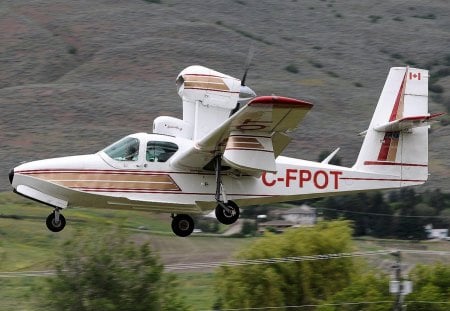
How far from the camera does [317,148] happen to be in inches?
3674

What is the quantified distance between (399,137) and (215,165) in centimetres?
471

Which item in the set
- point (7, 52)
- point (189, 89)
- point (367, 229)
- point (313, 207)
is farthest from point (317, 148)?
point (189, 89)

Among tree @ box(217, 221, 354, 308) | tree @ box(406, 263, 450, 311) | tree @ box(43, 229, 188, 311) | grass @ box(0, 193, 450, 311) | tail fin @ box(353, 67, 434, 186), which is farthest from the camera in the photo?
grass @ box(0, 193, 450, 311)

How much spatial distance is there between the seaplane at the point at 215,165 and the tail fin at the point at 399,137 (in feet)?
0.08

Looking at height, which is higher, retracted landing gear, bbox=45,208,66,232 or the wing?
the wing

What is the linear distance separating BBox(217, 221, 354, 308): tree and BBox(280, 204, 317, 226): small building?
74.7 ft

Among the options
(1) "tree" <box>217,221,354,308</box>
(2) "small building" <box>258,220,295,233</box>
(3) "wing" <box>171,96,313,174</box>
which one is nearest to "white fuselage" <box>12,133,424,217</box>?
(3) "wing" <box>171,96,313,174</box>

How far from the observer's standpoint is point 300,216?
75000mm

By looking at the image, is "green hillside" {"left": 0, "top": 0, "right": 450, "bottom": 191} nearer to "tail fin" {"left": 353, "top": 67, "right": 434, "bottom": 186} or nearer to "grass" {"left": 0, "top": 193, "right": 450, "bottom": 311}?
"grass" {"left": 0, "top": 193, "right": 450, "bottom": 311}

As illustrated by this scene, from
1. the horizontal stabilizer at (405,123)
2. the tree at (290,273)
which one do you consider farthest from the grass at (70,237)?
the horizontal stabilizer at (405,123)

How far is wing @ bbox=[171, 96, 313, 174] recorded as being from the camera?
21.6 metres

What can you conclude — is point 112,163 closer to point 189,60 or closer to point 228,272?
point 228,272

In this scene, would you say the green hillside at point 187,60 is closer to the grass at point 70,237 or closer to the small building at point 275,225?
the grass at point 70,237

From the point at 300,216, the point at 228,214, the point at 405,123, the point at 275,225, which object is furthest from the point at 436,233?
the point at 228,214
